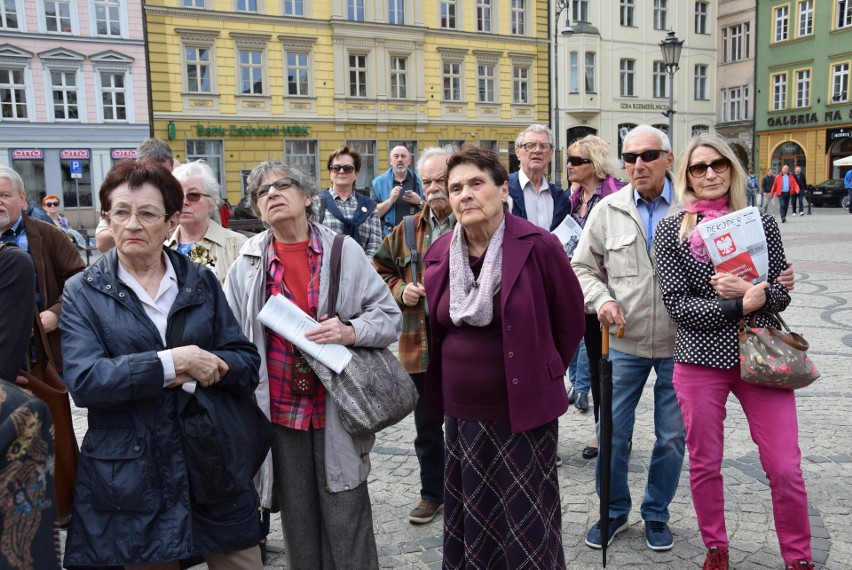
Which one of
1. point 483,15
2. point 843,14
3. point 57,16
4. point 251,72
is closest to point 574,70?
point 483,15

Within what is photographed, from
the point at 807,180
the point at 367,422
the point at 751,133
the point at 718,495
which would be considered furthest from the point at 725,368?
the point at 751,133

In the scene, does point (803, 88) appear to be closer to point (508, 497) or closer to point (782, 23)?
point (782, 23)

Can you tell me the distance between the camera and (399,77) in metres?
34.1

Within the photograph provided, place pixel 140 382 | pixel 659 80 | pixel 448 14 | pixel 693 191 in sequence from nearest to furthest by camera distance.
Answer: pixel 140 382, pixel 693 191, pixel 448 14, pixel 659 80

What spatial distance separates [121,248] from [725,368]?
8.27 ft

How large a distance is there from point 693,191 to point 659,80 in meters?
42.4

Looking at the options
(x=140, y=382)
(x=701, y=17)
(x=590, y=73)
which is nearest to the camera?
(x=140, y=382)

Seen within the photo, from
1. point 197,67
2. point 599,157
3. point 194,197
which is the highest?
point 197,67

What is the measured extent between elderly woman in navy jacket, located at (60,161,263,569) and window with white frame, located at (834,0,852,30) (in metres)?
43.8

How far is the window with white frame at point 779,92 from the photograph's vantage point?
40938 millimetres

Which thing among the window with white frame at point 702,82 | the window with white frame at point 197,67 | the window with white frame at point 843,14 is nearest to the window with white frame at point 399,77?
the window with white frame at point 197,67

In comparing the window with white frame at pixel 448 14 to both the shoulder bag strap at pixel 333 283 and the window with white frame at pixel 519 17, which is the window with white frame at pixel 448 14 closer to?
the window with white frame at pixel 519 17

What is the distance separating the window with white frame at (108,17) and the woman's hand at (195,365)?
31.9 m

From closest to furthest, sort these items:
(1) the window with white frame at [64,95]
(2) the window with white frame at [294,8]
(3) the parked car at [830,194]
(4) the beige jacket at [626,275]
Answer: (4) the beige jacket at [626,275] → (1) the window with white frame at [64,95] → (2) the window with white frame at [294,8] → (3) the parked car at [830,194]
